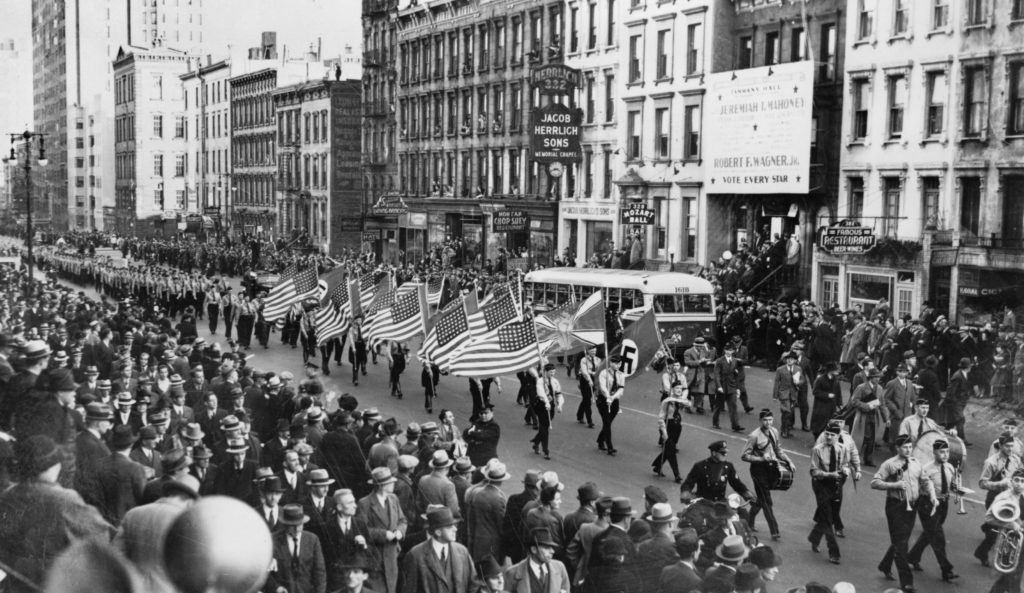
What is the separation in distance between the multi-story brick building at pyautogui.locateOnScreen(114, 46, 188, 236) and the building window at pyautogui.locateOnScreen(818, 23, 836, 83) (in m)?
74.1

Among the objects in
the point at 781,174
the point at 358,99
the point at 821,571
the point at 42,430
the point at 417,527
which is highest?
the point at 358,99

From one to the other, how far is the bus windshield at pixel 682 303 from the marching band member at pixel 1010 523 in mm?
17629

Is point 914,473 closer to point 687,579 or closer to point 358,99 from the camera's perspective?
point 687,579

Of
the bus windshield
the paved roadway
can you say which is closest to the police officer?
the paved roadway

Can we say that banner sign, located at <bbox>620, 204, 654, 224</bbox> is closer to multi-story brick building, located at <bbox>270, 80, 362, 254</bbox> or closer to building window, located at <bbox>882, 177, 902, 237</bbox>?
building window, located at <bbox>882, 177, 902, 237</bbox>

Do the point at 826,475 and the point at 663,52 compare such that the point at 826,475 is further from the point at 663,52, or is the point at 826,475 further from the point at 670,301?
the point at 663,52

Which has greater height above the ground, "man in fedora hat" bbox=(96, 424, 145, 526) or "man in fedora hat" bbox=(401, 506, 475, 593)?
"man in fedora hat" bbox=(96, 424, 145, 526)

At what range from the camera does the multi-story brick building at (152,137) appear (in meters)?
105

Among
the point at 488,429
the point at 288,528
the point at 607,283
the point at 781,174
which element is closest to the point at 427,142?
the point at 781,174

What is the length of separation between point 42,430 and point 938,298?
90.1ft

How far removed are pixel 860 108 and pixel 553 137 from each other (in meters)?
15.4

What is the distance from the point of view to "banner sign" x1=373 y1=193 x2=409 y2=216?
64.7 metres

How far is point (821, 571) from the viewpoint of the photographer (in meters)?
12.7

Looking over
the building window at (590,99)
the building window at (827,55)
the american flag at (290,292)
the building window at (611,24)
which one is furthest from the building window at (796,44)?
the american flag at (290,292)
